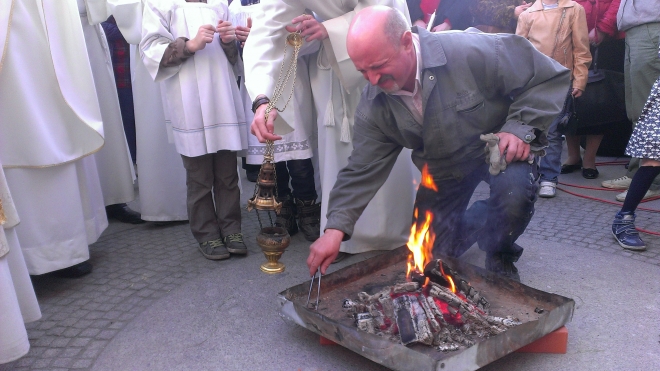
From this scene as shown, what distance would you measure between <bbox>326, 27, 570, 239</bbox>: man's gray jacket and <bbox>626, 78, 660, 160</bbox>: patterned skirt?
1.22 metres

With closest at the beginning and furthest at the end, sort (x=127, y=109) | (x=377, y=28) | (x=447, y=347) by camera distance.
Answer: (x=447, y=347)
(x=377, y=28)
(x=127, y=109)

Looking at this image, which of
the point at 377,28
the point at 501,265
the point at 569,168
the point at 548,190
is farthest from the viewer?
the point at 569,168

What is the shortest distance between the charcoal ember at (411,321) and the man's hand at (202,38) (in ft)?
6.81

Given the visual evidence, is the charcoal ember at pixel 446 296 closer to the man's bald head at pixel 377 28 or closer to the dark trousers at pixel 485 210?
the dark trousers at pixel 485 210

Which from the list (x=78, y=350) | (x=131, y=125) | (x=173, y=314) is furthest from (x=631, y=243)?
(x=131, y=125)

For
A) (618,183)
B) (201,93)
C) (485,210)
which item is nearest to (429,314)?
(485,210)

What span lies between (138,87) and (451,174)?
107 inches

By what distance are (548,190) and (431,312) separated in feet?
Result: 10.4

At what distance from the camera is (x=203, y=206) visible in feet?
13.3

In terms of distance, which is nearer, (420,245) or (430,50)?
(430,50)

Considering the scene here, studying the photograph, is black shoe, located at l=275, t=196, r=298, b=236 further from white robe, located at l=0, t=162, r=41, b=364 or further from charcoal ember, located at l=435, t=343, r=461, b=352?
charcoal ember, located at l=435, t=343, r=461, b=352

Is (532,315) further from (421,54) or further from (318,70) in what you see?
(318,70)

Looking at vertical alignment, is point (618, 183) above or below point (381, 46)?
below

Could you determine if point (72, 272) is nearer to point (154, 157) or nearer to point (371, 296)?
point (154, 157)
